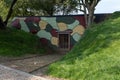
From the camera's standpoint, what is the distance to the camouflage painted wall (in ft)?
66.2

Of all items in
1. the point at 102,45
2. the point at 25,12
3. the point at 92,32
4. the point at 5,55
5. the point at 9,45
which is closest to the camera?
the point at 102,45

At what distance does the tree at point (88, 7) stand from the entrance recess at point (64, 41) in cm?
178

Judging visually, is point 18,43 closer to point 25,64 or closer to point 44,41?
point 44,41

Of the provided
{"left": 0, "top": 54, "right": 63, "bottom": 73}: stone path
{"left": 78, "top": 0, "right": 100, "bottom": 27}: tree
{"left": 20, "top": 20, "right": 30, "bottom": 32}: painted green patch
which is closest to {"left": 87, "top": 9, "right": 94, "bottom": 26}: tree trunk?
{"left": 78, "top": 0, "right": 100, "bottom": 27}: tree

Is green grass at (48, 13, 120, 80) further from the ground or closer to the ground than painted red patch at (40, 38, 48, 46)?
further from the ground

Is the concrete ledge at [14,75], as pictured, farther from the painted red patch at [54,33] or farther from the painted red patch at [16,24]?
the painted red patch at [16,24]

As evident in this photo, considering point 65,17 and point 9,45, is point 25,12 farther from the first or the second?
point 9,45

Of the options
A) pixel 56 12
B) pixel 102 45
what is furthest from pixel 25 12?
pixel 102 45

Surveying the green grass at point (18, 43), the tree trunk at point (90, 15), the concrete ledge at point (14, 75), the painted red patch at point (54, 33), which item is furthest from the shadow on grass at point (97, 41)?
the painted red patch at point (54, 33)

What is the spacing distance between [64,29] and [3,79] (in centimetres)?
1226

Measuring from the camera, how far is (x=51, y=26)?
21125 millimetres

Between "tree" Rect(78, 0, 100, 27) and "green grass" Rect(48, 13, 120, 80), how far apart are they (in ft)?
25.7

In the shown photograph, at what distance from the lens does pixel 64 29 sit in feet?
67.4

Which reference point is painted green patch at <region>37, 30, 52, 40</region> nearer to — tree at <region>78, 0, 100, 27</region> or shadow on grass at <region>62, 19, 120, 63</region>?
tree at <region>78, 0, 100, 27</region>
